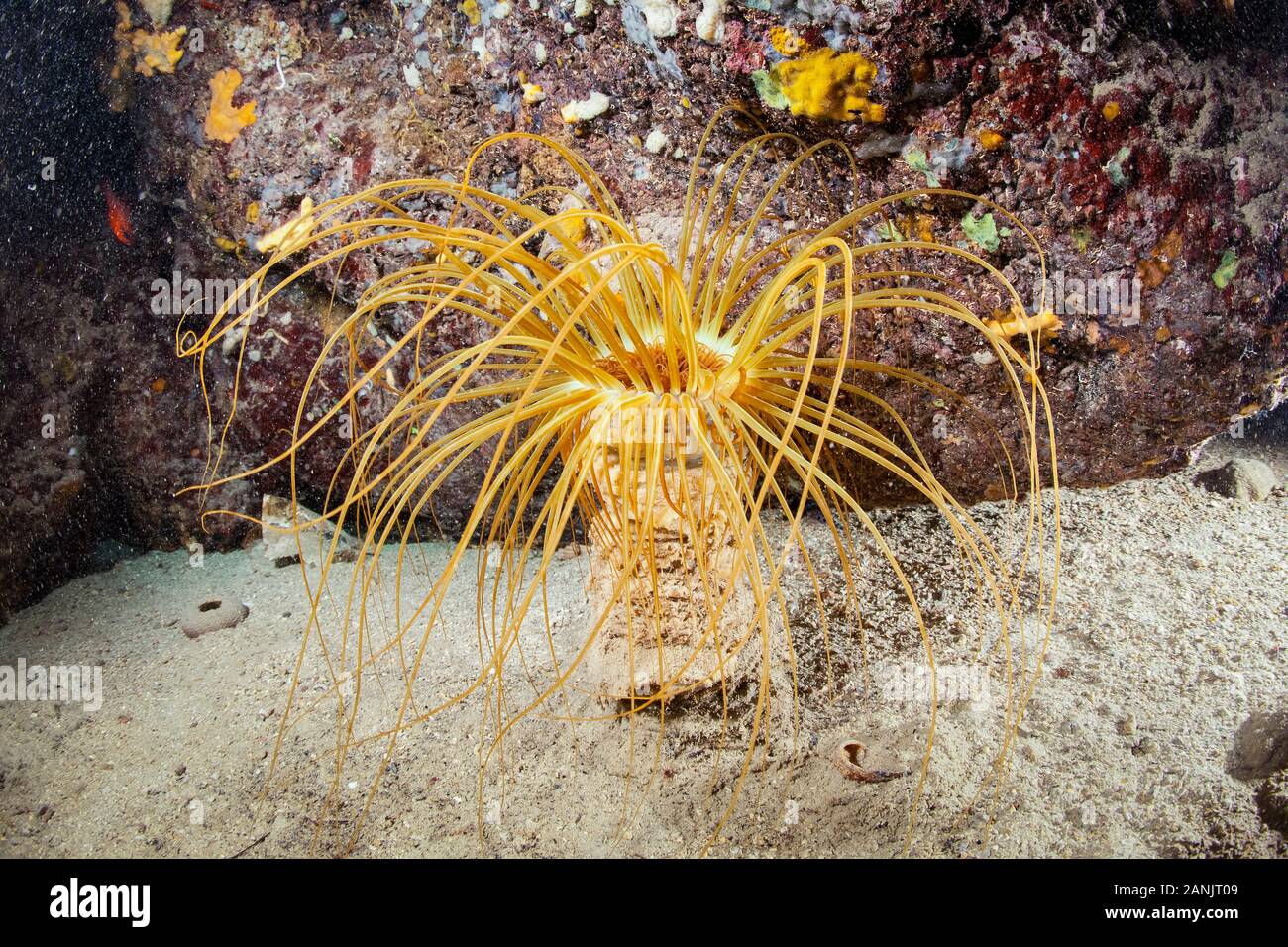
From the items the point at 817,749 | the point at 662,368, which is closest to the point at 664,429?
the point at 662,368

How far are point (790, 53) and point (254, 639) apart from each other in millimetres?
2668

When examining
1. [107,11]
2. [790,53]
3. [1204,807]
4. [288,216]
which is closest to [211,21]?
[107,11]

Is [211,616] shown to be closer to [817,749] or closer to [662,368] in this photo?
[662,368]

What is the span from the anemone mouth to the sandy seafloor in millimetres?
866

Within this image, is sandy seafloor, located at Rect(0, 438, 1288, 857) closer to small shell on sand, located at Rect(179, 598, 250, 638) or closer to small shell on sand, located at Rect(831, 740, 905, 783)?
small shell on sand, located at Rect(831, 740, 905, 783)

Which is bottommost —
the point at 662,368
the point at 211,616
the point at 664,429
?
the point at 211,616

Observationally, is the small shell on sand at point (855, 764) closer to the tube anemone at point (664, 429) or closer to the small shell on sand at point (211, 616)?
the tube anemone at point (664, 429)

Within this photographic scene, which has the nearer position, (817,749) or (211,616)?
(817,749)

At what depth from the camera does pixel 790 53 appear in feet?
6.81

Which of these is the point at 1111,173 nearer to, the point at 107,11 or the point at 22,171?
the point at 107,11

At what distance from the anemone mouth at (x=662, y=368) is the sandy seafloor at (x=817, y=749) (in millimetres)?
866

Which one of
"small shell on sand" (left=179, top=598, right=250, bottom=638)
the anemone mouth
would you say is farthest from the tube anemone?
"small shell on sand" (left=179, top=598, right=250, bottom=638)

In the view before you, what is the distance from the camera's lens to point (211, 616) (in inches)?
114

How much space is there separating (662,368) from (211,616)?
219cm
